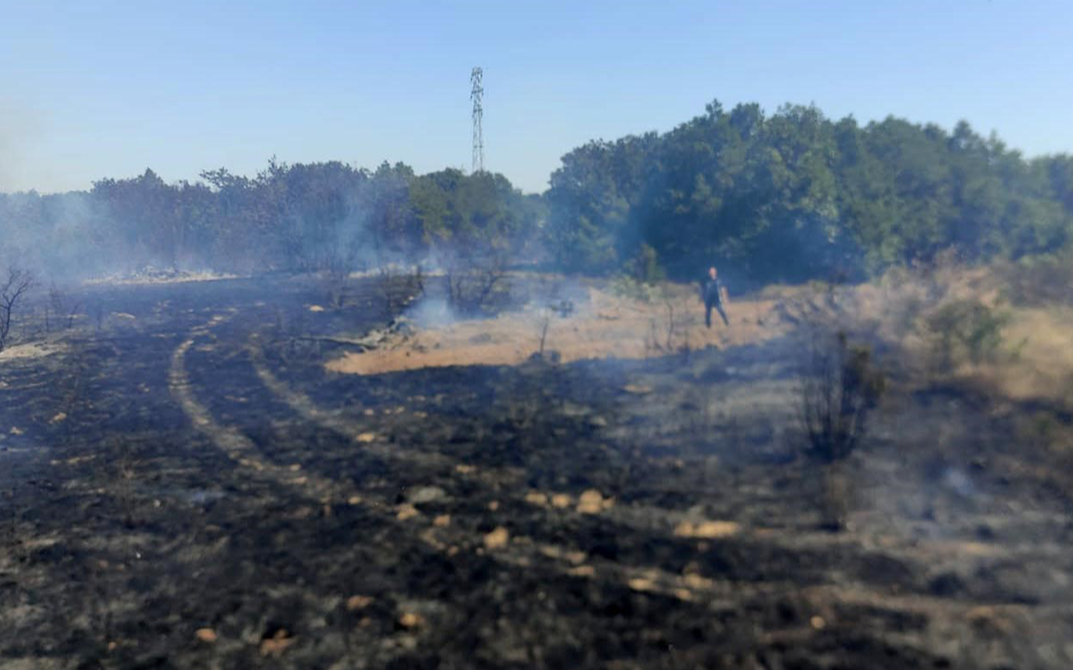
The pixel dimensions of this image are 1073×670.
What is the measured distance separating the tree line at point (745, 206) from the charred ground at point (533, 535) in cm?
1266

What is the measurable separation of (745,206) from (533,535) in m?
22.3

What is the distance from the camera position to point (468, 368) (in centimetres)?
1673

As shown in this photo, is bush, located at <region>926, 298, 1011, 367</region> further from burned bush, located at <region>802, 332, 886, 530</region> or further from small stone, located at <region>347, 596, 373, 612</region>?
small stone, located at <region>347, 596, 373, 612</region>

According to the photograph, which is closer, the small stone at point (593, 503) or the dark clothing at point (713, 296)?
the small stone at point (593, 503)

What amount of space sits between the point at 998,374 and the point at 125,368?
21552 millimetres

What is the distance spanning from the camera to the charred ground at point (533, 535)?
569 centimetres

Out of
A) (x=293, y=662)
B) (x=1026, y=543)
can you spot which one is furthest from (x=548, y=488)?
(x=1026, y=543)

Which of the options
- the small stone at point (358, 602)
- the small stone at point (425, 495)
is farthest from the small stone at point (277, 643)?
the small stone at point (425, 495)

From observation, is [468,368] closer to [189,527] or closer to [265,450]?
[265,450]

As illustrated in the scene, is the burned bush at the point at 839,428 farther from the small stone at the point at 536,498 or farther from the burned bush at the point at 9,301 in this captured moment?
the burned bush at the point at 9,301

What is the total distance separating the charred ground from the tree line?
12.7m

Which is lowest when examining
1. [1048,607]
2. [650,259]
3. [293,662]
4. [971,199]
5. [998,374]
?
[293,662]

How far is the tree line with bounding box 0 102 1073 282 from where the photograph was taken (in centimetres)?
2403

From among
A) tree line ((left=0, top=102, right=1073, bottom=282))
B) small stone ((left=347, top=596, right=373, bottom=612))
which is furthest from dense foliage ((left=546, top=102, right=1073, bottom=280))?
small stone ((left=347, top=596, right=373, bottom=612))
